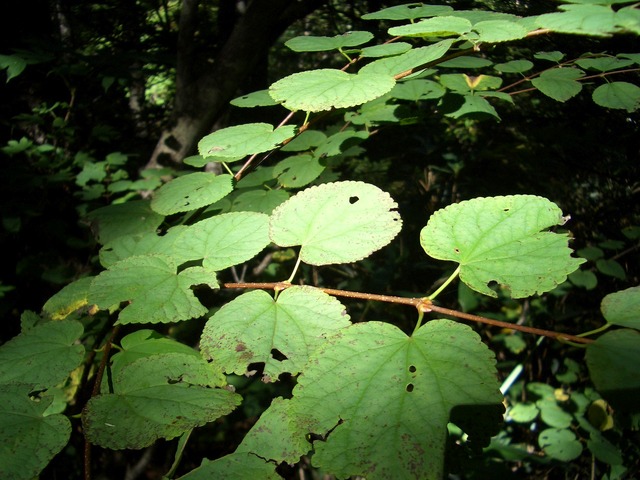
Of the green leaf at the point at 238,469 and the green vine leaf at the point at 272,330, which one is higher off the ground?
the green vine leaf at the point at 272,330

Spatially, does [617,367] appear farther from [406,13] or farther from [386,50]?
[406,13]

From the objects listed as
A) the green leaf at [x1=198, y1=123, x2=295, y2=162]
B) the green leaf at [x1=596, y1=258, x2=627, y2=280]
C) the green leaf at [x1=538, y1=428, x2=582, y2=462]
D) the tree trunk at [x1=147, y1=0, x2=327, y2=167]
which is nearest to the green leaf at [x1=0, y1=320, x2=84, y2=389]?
the green leaf at [x1=198, y1=123, x2=295, y2=162]

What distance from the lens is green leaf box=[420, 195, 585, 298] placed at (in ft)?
2.10

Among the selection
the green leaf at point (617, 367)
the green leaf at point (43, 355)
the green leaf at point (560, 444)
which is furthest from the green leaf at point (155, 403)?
the green leaf at point (560, 444)

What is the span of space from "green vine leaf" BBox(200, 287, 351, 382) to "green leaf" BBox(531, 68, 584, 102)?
A: 3.40 ft

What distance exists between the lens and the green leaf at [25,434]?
0.53 m

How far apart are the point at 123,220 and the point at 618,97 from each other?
1.57 meters

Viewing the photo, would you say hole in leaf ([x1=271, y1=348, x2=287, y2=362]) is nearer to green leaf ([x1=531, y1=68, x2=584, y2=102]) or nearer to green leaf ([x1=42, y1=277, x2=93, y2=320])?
green leaf ([x1=42, y1=277, x2=93, y2=320])

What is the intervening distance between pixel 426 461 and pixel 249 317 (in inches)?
13.6

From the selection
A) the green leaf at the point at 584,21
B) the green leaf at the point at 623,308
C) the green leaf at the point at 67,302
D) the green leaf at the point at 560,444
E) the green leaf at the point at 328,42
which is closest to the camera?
the green leaf at the point at 623,308

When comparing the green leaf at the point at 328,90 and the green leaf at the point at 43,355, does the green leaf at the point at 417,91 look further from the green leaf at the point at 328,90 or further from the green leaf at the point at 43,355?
the green leaf at the point at 43,355

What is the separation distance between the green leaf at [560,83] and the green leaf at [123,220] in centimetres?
126

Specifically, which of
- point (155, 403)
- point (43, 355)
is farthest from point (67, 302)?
point (155, 403)

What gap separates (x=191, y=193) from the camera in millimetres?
1028
